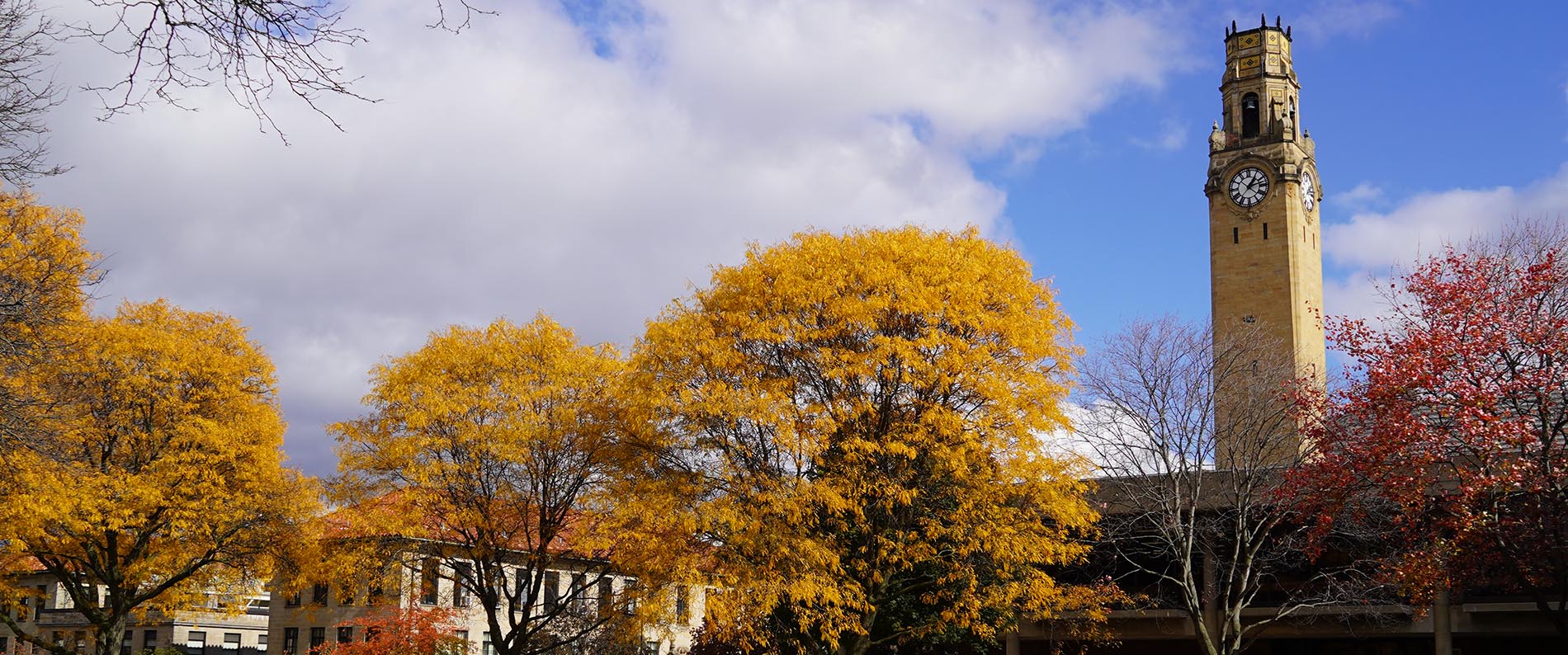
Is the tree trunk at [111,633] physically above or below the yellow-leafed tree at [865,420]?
below

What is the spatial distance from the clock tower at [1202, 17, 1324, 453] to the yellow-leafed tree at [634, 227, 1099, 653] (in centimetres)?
4182

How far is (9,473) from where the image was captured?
25.8 metres

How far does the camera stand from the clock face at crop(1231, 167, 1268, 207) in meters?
69.4

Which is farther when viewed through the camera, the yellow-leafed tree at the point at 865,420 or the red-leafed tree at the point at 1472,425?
the yellow-leafed tree at the point at 865,420

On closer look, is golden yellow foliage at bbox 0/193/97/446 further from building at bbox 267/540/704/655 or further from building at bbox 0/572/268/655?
building at bbox 0/572/268/655

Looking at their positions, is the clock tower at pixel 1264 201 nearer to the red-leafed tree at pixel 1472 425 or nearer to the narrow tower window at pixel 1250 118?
the narrow tower window at pixel 1250 118

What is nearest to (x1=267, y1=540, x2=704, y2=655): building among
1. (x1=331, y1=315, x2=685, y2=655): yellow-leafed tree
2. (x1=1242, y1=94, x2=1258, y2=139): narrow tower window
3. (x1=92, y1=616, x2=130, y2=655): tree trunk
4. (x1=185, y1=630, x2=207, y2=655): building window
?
(x1=331, y1=315, x2=685, y2=655): yellow-leafed tree

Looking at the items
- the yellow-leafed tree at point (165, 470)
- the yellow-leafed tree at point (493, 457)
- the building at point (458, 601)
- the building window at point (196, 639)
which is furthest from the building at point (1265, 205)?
the building window at point (196, 639)

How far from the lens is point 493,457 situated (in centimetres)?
3138

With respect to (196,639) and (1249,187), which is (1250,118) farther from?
(196,639)

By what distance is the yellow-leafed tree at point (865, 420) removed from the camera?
84.9ft

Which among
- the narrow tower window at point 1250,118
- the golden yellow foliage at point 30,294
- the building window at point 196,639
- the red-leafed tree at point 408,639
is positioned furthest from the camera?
the building window at point 196,639

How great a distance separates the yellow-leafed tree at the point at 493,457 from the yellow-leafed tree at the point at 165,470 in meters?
4.66

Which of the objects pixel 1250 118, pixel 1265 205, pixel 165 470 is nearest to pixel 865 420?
pixel 165 470
